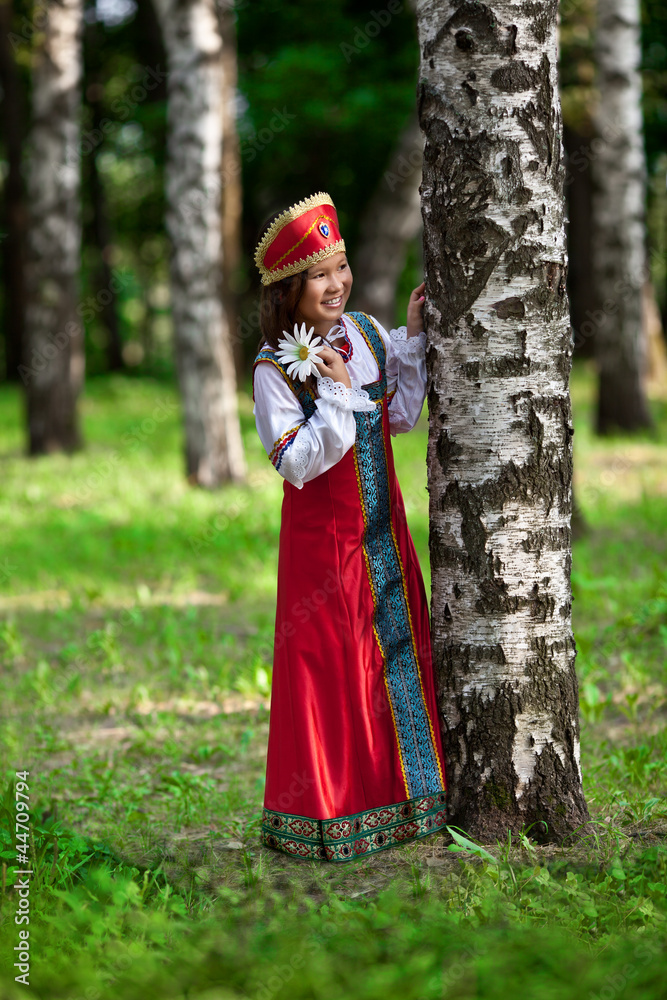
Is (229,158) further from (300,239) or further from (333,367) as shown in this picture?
(333,367)

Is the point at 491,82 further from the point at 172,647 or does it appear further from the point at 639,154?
the point at 639,154

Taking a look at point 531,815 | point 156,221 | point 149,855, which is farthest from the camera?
point 156,221

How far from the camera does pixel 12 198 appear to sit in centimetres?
1781

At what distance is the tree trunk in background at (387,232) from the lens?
458 inches

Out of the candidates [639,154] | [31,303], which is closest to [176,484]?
[31,303]

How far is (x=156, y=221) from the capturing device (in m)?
25.1

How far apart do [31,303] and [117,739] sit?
7.81 m

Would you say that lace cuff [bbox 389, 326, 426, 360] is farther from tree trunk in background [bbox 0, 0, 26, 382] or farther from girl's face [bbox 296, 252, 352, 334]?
tree trunk in background [bbox 0, 0, 26, 382]

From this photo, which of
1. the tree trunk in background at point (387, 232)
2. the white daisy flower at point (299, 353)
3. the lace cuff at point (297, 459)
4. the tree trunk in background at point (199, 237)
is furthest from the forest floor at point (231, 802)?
the tree trunk in background at point (387, 232)

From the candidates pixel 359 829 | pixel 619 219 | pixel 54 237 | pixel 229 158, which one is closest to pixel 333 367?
pixel 359 829

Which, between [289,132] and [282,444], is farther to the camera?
[289,132]

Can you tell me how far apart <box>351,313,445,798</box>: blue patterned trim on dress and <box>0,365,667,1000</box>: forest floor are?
0.92 feet

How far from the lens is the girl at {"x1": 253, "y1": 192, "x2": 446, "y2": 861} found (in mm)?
3018

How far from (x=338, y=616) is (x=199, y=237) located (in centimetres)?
656
